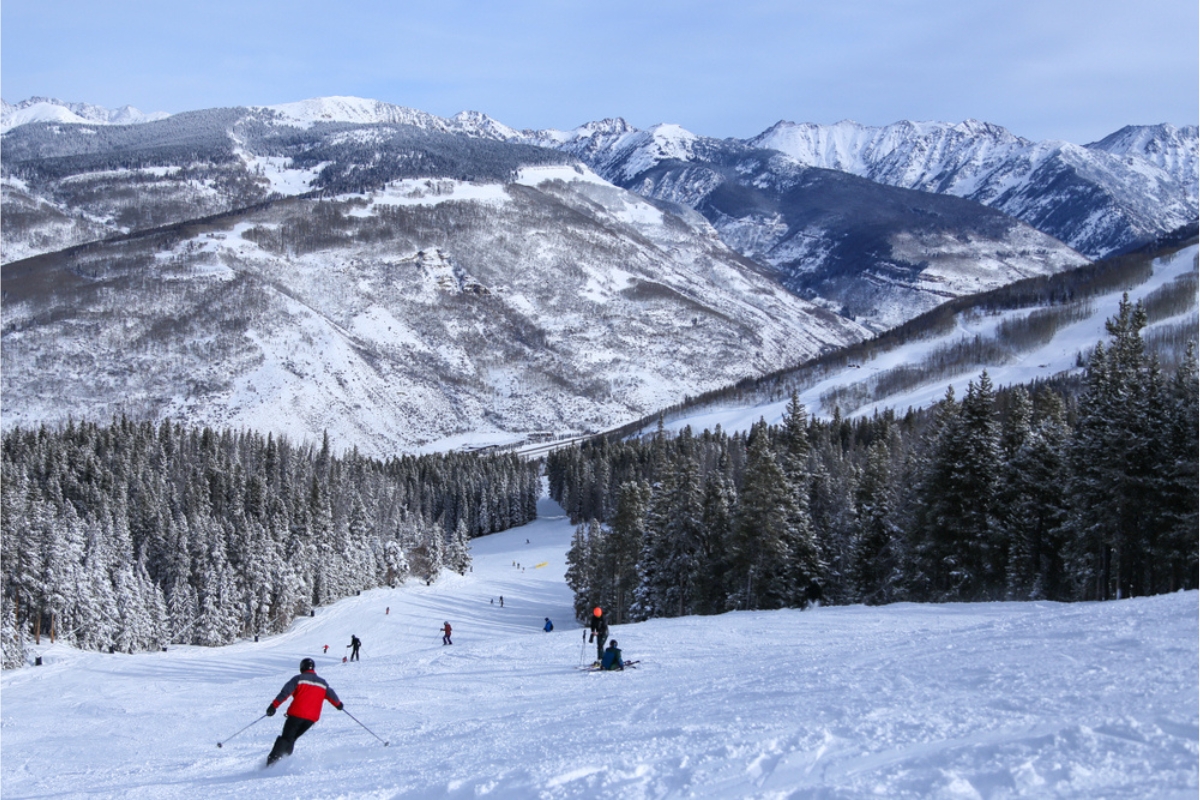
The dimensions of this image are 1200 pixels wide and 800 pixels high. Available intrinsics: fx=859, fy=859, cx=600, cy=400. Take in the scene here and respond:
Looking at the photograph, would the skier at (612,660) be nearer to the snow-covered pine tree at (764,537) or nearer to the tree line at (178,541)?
the snow-covered pine tree at (764,537)

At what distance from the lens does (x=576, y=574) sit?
7144 centimetres

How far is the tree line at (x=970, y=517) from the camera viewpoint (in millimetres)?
32156

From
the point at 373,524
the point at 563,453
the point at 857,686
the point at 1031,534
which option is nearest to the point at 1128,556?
the point at 1031,534

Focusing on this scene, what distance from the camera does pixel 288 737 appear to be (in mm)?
14977

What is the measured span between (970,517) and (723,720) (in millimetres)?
28961

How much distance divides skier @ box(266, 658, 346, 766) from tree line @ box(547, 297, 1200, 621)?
28.9 meters

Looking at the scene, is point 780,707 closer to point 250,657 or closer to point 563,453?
point 250,657

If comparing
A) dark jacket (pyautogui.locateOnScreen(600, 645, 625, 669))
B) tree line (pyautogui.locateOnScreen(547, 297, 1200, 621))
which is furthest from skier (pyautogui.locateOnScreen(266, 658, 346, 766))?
tree line (pyautogui.locateOnScreen(547, 297, 1200, 621))

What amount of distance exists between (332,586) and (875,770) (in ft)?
251

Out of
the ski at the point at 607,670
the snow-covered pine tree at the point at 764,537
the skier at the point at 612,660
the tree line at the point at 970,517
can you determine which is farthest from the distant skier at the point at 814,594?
the skier at the point at 612,660

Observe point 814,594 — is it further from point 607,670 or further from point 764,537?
point 607,670

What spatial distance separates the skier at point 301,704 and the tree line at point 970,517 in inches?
1139

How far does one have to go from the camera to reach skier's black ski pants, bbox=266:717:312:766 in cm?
1484

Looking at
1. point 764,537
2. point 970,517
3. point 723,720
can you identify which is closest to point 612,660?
point 723,720
